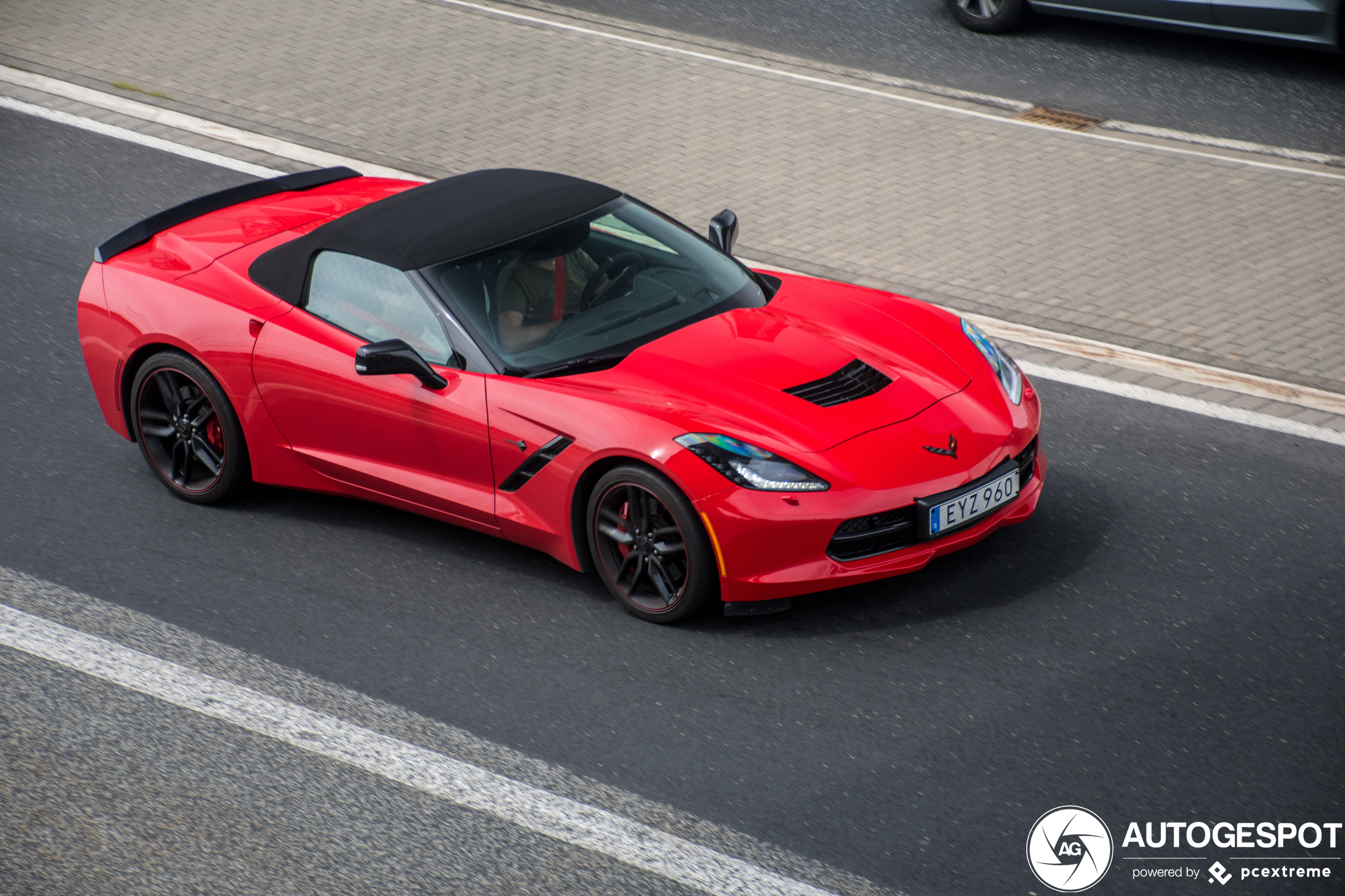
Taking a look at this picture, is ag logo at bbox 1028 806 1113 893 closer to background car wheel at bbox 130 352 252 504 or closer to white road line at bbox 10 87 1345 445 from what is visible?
white road line at bbox 10 87 1345 445

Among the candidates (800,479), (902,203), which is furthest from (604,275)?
(902,203)

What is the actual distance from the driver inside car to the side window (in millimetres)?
274

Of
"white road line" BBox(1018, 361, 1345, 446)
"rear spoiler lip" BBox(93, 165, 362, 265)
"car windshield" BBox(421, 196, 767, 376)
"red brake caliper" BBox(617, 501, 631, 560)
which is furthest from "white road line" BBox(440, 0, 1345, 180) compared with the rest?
A: "red brake caliper" BBox(617, 501, 631, 560)

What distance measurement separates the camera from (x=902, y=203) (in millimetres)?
9578

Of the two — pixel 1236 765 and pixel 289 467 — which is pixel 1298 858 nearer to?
pixel 1236 765

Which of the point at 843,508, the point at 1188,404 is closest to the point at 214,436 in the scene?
the point at 843,508

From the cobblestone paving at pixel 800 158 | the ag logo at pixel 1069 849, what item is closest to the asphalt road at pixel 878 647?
the ag logo at pixel 1069 849

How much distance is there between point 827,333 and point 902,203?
395 cm

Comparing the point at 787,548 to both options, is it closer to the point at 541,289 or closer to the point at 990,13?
the point at 541,289

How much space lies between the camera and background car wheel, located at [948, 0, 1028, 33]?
1223 cm

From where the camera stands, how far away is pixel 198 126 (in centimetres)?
1084

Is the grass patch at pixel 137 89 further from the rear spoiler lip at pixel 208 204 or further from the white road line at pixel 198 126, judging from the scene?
the rear spoiler lip at pixel 208 204

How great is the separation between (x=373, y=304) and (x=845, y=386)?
196 cm

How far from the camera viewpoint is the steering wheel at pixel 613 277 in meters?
5.86
